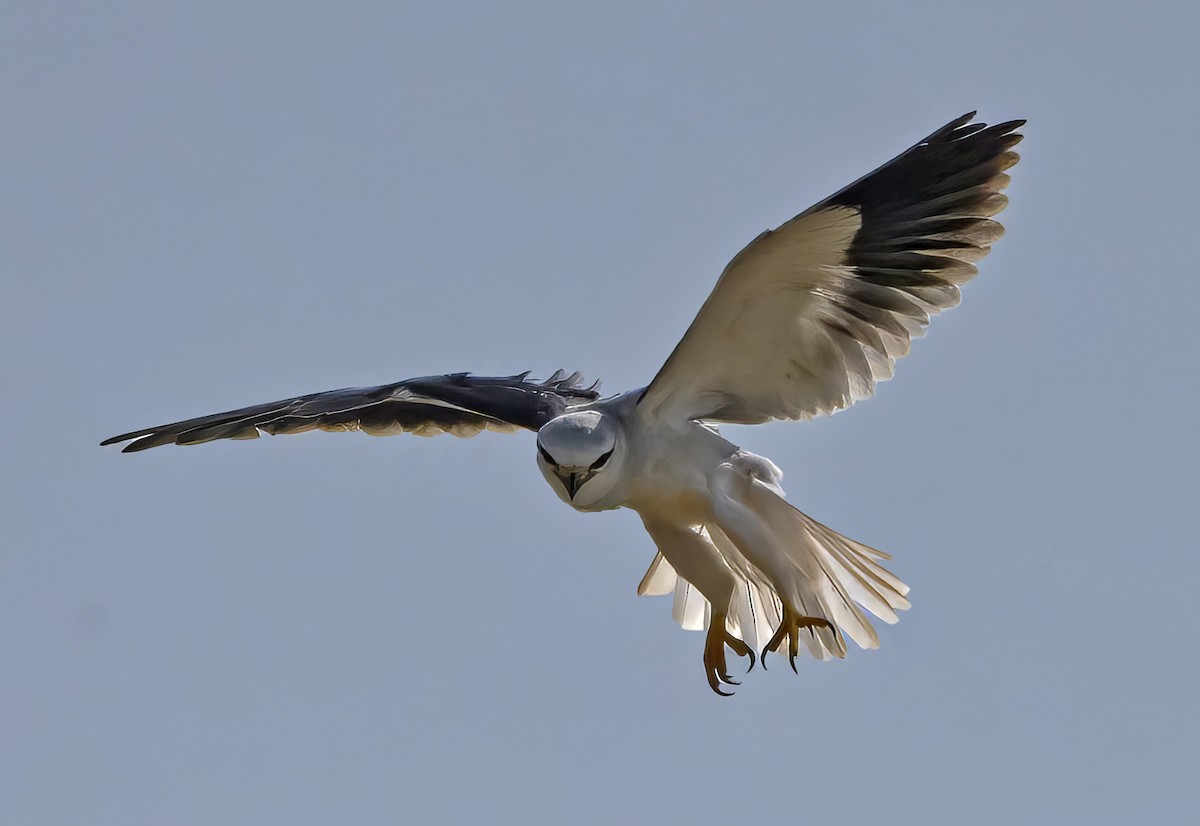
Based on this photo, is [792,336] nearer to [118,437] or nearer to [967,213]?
[967,213]

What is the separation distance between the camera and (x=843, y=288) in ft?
30.9

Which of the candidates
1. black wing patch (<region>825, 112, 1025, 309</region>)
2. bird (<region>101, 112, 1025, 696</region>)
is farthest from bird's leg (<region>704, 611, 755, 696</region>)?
black wing patch (<region>825, 112, 1025, 309</region>)

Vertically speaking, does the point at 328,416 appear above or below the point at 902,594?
above

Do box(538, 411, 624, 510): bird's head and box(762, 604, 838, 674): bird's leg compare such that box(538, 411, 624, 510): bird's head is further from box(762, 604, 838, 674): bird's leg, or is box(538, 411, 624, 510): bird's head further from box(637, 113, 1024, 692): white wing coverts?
box(762, 604, 838, 674): bird's leg

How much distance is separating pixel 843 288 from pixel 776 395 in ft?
2.69

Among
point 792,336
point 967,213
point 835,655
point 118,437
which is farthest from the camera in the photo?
point 118,437

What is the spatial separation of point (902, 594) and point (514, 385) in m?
2.53

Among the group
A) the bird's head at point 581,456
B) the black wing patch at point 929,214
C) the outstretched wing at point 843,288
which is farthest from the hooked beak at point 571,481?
the black wing patch at point 929,214

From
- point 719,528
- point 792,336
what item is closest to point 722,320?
point 792,336

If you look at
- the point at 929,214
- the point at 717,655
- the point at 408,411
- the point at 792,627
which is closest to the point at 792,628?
the point at 792,627

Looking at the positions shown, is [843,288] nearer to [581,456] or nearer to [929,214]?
[929,214]

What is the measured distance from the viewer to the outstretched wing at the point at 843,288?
8992 millimetres

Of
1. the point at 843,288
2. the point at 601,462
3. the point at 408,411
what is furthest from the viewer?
the point at 408,411

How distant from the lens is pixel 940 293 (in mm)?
9320
